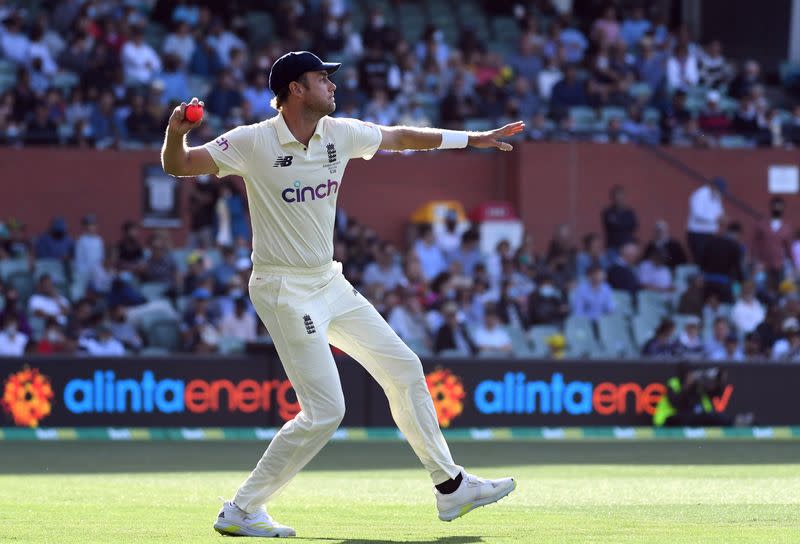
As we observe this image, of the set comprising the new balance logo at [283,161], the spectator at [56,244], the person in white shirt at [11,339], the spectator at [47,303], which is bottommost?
the person in white shirt at [11,339]

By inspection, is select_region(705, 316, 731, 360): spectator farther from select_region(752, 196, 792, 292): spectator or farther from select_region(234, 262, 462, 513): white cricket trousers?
select_region(234, 262, 462, 513): white cricket trousers

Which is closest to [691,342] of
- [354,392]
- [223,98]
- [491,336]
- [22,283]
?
[491,336]

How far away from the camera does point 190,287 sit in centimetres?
1903

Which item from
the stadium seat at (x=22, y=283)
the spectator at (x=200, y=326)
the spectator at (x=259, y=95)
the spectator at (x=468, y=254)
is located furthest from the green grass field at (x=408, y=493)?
the spectator at (x=259, y=95)

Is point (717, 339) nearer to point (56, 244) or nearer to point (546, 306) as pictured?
point (546, 306)

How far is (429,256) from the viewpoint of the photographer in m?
20.6

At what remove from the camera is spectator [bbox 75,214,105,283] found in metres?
19.5

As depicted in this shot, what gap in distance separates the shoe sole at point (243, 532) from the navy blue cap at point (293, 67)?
2109 millimetres

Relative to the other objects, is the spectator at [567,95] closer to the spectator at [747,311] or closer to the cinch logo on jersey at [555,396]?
the spectator at [747,311]

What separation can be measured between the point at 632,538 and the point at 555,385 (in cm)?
975

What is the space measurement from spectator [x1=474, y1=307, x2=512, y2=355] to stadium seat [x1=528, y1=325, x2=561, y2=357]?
47 centimetres

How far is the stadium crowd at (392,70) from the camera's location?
21.1 meters

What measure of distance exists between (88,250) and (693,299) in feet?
24.5

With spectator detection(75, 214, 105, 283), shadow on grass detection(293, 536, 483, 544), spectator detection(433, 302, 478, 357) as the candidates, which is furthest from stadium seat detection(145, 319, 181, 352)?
shadow on grass detection(293, 536, 483, 544)
